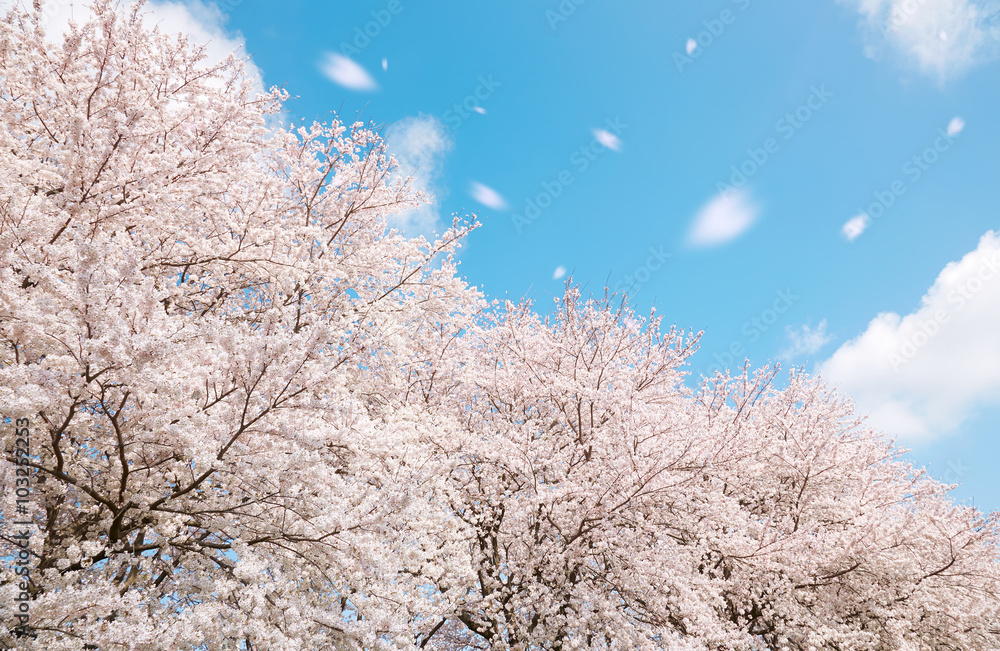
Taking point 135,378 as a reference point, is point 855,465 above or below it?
above

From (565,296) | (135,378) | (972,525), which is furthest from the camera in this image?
(565,296)

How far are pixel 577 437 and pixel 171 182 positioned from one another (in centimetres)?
834

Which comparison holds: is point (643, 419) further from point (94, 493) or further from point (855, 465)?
point (94, 493)

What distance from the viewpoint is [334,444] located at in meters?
6.49

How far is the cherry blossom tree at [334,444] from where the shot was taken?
4.34m

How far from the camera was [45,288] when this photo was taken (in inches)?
173

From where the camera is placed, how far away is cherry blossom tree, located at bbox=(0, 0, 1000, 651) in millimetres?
4344

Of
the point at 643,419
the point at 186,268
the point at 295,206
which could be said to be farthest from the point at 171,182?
the point at 643,419

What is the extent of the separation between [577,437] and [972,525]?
9.65 m

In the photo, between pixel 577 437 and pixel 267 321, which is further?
pixel 577 437

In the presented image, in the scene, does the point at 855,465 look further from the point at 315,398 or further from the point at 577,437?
the point at 315,398

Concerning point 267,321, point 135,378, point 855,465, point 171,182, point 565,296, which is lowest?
point 135,378

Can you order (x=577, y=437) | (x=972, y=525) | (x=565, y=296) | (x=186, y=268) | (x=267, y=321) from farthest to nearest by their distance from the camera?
1. (x=565, y=296)
2. (x=972, y=525)
3. (x=577, y=437)
4. (x=186, y=268)
5. (x=267, y=321)

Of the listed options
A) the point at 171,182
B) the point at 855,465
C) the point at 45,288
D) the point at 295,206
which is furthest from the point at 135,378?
the point at 855,465
